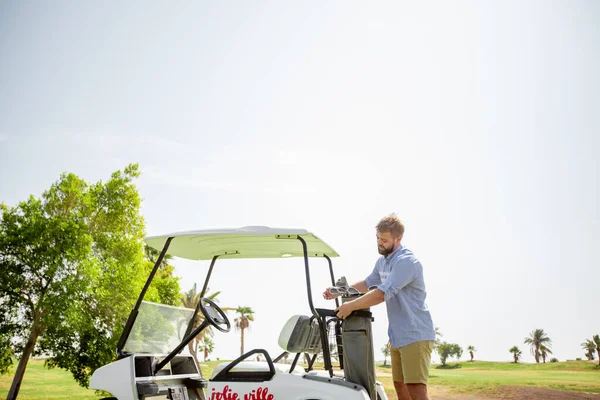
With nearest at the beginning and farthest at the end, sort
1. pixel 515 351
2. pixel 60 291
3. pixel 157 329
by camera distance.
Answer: pixel 157 329 → pixel 60 291 → pixel 515 351

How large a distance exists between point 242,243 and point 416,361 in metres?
2.23

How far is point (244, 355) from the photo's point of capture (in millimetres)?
4332

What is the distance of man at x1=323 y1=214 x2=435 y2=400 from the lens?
13.2 ft

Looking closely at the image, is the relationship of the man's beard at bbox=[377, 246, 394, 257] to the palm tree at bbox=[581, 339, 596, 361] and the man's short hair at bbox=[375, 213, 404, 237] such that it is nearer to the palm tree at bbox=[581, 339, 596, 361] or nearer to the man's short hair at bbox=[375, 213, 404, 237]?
the man's short hair at bbox=[375, 213, 404, 237]

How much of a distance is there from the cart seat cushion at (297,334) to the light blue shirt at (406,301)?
0.63 metres

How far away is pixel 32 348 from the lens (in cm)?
2352

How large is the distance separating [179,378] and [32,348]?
69.6ft

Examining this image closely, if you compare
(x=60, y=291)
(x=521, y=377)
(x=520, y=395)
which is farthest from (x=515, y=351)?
(x=60, y=291)

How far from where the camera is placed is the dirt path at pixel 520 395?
3328 centimetres

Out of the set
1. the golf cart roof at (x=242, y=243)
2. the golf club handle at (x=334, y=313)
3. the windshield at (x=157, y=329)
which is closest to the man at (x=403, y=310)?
the golf club handle at (x=334, y=313)

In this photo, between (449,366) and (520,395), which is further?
(449,366)

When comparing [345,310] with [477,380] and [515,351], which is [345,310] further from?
[515,351]

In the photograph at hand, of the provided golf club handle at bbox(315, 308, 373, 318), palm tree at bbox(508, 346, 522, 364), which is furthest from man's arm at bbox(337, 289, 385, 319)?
palm tree at bbox(508, 346, 522, 364)

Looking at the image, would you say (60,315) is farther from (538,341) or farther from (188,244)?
(538,341)
